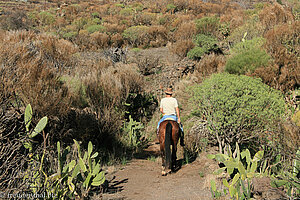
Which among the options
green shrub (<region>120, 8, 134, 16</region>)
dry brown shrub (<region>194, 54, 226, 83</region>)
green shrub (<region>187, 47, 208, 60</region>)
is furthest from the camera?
green shrub (<region>120, 8, 134, 16</region>)

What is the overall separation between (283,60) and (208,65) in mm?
3866

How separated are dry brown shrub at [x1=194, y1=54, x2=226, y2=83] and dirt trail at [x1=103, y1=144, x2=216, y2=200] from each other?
243 inches

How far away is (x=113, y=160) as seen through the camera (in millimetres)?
6562

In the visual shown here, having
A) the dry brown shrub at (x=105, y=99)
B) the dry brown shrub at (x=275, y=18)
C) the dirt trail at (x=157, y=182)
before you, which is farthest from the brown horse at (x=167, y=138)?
the dry brown shrub at (x=275, y=18)

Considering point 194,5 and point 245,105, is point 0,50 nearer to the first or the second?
point 245,105

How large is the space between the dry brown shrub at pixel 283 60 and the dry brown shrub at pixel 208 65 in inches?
93.1

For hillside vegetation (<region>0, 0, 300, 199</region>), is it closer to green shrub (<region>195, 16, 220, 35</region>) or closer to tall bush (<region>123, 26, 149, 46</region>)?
green shrub (<region>195, 16, 220, 35</region>)

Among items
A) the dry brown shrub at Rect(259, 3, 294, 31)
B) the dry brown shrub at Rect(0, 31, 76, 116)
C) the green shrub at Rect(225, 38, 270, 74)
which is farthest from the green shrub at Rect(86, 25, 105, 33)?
the dry brown shrub at Rect(0, 31, 76, 116)

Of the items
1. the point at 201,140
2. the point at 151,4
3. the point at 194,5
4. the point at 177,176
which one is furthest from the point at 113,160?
the point at 151,4

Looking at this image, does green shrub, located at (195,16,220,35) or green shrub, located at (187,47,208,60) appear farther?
green shrub, located at (195,16,220,35)

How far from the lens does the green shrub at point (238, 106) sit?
5980 mm

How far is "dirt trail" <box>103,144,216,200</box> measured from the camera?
178 inches

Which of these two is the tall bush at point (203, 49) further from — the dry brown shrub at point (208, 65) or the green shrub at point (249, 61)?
the green shrub at point (249, 61)

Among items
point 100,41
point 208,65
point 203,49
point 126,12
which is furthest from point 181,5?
point 208,65
